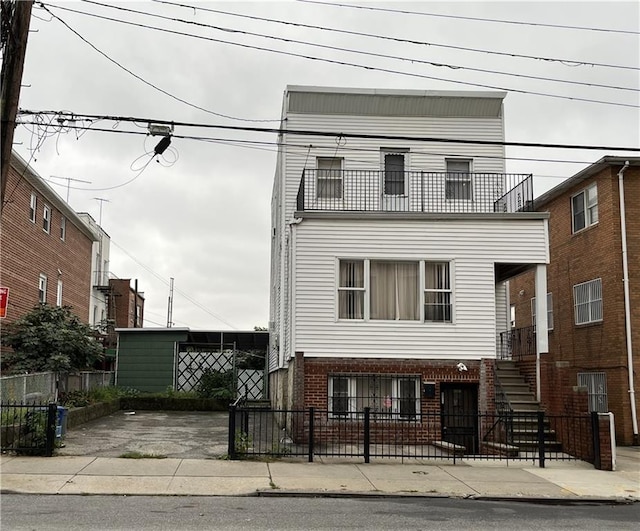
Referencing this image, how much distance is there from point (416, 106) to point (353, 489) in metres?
13.3

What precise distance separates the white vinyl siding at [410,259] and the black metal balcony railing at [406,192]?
1.84 metres

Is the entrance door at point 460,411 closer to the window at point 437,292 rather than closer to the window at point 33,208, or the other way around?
the window at point 437,292

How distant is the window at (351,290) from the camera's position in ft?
57.2

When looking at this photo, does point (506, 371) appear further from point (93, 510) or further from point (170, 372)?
point (170, 372)

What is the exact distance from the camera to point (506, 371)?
19.4 metres

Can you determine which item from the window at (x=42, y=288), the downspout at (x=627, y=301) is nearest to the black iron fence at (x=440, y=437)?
the downspout at (x=627, y=301)

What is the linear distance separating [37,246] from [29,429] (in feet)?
46.5

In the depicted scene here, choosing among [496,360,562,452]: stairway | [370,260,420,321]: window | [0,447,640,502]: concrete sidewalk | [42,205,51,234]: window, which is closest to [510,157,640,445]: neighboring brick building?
[496,360,562,452]: stairway

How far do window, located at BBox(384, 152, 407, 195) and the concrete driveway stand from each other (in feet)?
28.1

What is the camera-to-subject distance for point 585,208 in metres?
22.2

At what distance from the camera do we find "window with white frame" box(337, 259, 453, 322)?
17.5m

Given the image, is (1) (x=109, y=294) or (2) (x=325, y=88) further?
(1) (x=109, y=294)

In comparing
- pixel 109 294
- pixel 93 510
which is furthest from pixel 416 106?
pixel 109 294

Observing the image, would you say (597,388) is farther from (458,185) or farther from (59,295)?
(59,295)
